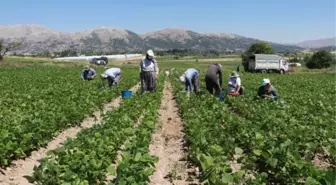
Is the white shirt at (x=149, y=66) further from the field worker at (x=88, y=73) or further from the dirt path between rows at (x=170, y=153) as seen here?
the field worker at (x=88, y=73)

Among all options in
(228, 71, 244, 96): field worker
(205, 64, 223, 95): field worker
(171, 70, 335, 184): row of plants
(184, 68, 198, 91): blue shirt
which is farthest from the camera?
(184, 68, 198, 91): blue shirt

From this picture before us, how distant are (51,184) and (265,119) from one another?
19.2ft

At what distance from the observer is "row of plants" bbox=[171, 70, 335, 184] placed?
16.9 feet

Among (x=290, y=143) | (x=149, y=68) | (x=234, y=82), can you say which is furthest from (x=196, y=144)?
(x=234, y=82)

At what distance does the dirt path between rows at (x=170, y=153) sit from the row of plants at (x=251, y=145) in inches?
11.4

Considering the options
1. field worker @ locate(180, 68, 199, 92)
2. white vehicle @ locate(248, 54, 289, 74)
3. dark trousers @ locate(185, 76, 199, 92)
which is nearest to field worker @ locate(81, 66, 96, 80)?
field worker @ locate(180, 68, 199, 92)

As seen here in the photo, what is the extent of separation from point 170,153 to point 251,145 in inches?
61.9

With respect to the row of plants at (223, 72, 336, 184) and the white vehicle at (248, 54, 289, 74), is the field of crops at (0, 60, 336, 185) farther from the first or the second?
the white vehicle at (248, 54, 289, 74)

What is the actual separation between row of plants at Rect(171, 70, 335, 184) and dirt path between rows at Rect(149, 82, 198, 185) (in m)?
0.29

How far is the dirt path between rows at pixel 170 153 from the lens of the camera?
6.57m

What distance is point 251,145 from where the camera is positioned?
7625 mm

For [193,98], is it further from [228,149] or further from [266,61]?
[266,61]

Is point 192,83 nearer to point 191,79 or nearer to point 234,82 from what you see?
point 191,79

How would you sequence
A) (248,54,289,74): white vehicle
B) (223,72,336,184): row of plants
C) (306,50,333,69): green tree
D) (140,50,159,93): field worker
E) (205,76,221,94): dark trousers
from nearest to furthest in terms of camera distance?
(223,72,336,184): row of plants < (205,76,221,94): dark trousers < (140,50,159,93): field worker < (248,54,289,74): white vehicle < (306,50,333,69): green tree
